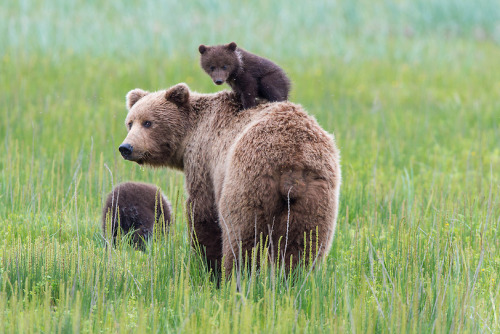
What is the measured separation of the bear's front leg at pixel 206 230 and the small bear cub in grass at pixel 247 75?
81 cm

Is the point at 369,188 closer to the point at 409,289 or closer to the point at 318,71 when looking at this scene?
the point at 409,289

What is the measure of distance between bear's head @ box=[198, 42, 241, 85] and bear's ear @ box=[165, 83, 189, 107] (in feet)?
1.16

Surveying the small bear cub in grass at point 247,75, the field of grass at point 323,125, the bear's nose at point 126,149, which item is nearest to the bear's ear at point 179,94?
the small bear cub in grass at point 247,75

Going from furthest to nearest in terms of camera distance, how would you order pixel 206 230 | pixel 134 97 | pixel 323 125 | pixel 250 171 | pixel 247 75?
1. pixel 323 125
2. pixel 134 97
3. pixel 247 75
4. pixel 206 230
5. pixel 250 171

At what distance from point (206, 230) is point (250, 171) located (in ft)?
2.83

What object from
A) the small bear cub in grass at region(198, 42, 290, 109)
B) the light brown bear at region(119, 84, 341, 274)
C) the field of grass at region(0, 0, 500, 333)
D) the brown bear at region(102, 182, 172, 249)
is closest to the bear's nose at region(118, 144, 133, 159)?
the light brown bear at region(119, 84, 341, 274)

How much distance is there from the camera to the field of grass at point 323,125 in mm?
4281

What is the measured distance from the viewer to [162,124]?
17.9ft

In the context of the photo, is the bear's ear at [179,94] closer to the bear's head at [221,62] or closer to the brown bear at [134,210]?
the bear's head at [221,62]

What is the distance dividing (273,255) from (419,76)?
1174 cm

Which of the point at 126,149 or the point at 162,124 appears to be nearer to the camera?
the point at 126,149

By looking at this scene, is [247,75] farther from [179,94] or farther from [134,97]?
[134,97]

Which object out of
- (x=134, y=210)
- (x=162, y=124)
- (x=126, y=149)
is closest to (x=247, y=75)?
(x=162, y=124)

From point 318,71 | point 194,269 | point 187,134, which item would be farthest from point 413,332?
point 318,71
